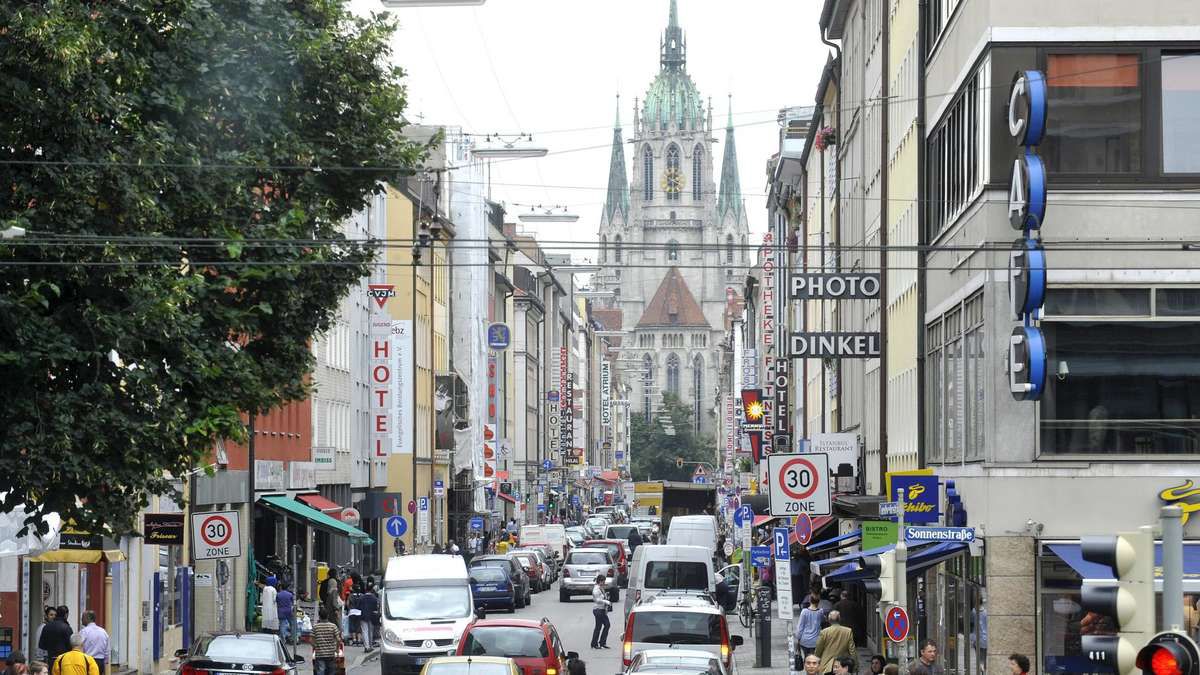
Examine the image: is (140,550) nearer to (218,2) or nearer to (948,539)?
(218,2)

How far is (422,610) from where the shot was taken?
34.8 meters

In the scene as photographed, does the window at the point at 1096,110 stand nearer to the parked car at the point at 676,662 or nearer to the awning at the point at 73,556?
the parked car at the point at 676,662

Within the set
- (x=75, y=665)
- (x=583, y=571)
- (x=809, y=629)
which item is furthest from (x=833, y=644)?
(x=583, y=571)

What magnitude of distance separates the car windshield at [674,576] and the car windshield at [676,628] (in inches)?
506

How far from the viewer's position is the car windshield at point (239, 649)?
25562mm

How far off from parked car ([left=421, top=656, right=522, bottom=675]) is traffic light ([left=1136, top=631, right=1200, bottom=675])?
13653 millimetres

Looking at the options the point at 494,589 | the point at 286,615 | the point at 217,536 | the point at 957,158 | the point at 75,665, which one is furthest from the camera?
the point at 494,589

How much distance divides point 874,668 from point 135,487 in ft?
27.7

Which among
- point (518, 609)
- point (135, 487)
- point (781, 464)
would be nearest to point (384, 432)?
point (518, 609)

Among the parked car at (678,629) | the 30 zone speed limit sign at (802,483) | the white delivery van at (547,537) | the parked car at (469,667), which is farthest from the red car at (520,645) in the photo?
the white delivery van at (547,537)

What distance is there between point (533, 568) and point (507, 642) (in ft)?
128

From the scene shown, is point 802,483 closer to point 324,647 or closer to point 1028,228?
point 1028,228

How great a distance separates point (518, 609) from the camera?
56625 millimetres

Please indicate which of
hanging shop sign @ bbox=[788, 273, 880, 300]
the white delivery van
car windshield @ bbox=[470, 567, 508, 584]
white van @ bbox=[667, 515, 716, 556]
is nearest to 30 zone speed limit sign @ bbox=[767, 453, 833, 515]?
hanging shop sign @ bbox=[788, 273, 880, 300]
